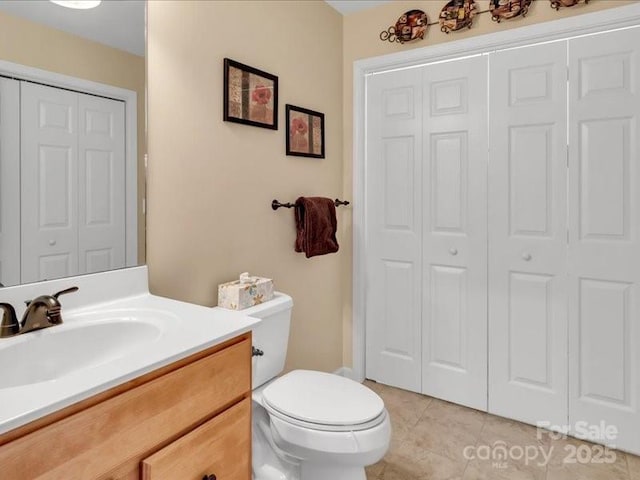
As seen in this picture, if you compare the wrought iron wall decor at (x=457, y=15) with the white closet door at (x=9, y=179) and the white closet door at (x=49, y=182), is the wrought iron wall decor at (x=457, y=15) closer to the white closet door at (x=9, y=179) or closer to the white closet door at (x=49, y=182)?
the white closet door at (x=49, y=182)

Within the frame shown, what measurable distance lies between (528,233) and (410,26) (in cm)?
130

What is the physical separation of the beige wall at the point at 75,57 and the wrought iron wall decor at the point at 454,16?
4.98 ft

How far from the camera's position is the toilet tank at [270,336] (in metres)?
1.55

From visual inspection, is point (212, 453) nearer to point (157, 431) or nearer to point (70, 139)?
point (157, 431)

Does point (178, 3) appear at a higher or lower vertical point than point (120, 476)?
higher

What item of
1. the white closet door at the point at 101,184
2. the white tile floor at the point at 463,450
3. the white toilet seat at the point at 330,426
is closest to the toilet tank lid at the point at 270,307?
the white toilet seat at the point at 330,426

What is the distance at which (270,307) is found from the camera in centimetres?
160

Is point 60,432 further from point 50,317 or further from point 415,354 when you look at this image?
point 415,354

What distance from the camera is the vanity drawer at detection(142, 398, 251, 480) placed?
0.89 m

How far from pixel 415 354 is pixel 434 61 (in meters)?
1.69

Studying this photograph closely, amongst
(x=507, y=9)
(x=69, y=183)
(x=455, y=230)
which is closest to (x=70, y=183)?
(x=69, y=183)

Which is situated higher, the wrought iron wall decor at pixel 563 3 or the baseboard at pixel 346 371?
the wrought iron wall decor at pixel 563 3

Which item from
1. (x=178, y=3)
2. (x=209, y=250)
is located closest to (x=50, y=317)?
(x=209, y=250)

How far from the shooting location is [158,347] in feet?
3.08
